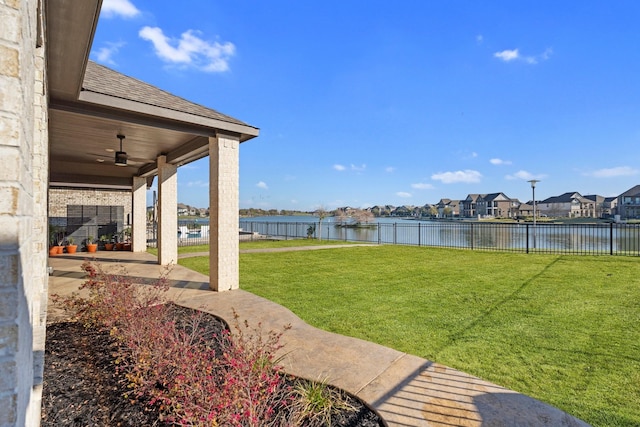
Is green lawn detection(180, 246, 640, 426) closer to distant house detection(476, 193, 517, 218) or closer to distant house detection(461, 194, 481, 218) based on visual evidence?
distant house detection(476, 193, 517, 218)

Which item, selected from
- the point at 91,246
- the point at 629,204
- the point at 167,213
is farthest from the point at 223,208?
the point at 629,204

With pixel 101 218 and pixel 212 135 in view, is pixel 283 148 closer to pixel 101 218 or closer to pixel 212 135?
pixel 101 218

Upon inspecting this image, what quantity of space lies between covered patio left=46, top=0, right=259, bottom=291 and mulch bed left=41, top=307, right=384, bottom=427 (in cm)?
317

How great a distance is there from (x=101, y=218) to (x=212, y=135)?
11830 mm

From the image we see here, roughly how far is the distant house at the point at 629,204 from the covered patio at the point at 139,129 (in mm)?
70606

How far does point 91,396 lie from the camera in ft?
8.87

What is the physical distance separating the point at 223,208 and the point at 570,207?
262 feet

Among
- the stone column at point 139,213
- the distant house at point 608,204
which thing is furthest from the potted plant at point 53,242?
the distant house at point 608,204

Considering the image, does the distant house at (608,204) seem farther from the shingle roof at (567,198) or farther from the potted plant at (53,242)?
the potted plant at (53,242)

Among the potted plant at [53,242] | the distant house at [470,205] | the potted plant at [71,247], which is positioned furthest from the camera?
the distant house at [470,205]

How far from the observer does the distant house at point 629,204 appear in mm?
53719

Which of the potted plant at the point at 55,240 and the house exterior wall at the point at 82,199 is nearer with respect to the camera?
the potted plant at the point at 55,240

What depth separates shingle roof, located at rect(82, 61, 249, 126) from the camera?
5.42 m

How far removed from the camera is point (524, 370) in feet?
10.7
